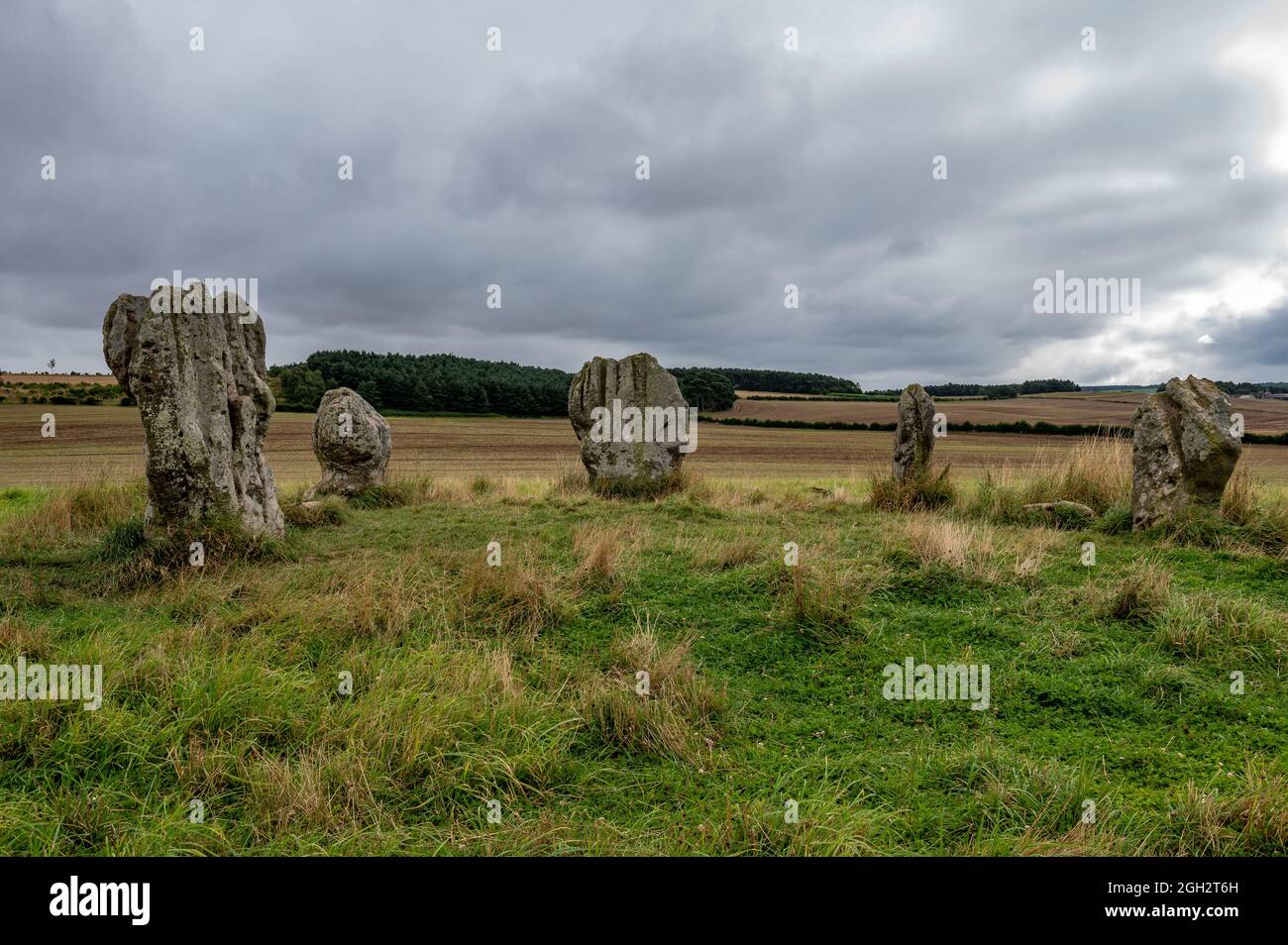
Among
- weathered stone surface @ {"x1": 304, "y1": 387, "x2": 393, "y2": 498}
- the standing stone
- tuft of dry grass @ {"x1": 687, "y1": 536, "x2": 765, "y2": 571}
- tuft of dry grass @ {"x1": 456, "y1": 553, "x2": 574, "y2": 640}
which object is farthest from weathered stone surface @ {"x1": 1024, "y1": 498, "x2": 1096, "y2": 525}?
weathered stone surface @ {"x1": 304, "y1": 387, "x2": 393, "y2": 498}

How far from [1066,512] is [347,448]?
12.2 metres

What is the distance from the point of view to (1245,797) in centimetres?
342

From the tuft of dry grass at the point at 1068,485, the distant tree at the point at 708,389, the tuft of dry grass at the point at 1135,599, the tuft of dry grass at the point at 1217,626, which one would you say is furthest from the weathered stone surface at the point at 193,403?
the distant tree at the point at 708,389

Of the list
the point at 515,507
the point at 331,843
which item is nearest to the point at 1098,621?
the point at 331,843

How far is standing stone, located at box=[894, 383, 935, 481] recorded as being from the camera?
43.8 ft

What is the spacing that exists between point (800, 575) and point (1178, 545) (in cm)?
559

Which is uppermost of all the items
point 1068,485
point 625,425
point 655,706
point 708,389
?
point 708,389

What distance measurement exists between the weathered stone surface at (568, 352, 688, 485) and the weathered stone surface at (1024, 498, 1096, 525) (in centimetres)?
653

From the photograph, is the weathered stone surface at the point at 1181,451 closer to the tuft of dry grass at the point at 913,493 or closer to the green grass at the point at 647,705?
the green grass at the point at 647,705

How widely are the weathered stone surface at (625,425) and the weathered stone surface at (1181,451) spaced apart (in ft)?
25.5

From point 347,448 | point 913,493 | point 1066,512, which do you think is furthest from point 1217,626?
point 347,448

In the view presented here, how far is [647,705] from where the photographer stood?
14.9 feet

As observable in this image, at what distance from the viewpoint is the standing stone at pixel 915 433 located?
13.4 meters

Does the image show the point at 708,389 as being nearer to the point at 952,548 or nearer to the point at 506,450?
the point at 506,450
